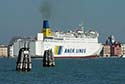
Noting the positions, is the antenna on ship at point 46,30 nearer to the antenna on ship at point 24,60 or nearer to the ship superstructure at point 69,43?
the ship superstructure at point 69,43

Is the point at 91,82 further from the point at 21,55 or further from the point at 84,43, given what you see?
the point at 84,43

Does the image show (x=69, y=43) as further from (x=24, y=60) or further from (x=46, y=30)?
(x=24, y=60)

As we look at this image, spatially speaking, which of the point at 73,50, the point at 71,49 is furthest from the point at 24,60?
the point at 71,49

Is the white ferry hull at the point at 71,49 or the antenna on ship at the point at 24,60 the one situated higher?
the white ferry hull at the point at 71,49

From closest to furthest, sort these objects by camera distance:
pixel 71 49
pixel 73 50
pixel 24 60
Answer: pixel 24 60 → pixel 73 50 → pixel 71 49

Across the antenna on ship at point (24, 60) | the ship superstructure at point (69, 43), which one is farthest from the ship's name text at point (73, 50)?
the antenna on ship at point (24, 60)

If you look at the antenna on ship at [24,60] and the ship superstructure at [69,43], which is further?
the ship superstructure at [69,43]

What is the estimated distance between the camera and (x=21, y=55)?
9019 centimetres

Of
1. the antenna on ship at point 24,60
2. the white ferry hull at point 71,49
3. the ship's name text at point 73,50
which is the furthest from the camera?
the ship's name text at point 73,50

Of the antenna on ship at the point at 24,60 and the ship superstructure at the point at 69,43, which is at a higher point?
the ship superstructure at the point at 69,43

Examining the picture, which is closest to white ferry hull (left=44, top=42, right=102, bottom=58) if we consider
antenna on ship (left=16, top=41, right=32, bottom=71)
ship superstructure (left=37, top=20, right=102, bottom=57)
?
ship superstructure (left=37, top=20, right=102, bottom=57)

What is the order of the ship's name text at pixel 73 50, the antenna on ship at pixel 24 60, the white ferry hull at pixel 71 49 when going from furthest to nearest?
the ship's name text at pixel 73 50, the white ferry hull at pixel 71 49, the antenna on ship at pixel 24 60

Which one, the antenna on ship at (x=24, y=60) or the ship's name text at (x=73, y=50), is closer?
the antenna on ship at (x=24, y=60)

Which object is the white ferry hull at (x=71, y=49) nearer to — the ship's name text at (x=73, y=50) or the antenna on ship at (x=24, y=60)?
the ship's name text at (x=73, y=50)
